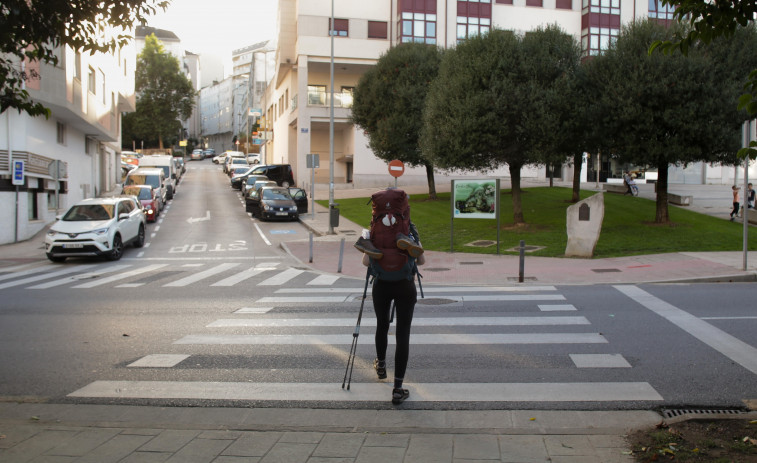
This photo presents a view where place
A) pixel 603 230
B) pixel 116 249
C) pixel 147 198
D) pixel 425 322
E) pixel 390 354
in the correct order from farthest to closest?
pixel 147 198 → pixel 603 230 → pixel 116 249 → pixel 425 322 → pixel 390 354

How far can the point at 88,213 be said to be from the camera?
1891cm

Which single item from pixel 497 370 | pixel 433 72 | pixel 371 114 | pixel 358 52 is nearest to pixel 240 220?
pixel 371 114

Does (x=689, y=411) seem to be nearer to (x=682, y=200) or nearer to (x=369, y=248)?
(x=369, y=248)

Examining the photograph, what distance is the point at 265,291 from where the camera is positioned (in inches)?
498

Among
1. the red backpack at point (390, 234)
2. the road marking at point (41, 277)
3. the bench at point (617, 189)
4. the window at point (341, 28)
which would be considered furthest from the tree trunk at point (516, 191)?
the window at point (341, 28)

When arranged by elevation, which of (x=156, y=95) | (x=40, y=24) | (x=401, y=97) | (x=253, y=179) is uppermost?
(x=156, y=95)

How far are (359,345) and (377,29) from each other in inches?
1572

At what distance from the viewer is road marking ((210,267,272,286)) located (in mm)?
13953

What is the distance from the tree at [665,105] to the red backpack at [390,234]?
55.1 feet

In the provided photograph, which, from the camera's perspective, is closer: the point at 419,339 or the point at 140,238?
the point at 419,339

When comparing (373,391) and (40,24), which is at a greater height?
(40,24)

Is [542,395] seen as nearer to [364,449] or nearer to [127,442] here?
[364,449]

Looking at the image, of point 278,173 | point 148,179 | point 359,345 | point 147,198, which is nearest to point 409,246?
point 359,345

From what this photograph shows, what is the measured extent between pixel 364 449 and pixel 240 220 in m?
27.3
